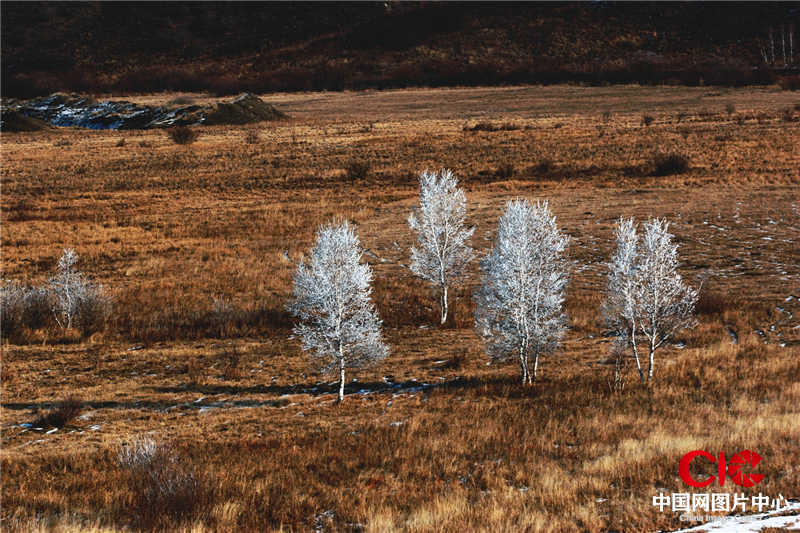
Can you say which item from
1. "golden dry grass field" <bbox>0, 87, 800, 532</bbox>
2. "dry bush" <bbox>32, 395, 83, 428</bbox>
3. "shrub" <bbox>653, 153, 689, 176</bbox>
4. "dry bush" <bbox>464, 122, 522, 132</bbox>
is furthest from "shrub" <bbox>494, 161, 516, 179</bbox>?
"dry bush" <bbox>32, 395, 83, 428</bbox>

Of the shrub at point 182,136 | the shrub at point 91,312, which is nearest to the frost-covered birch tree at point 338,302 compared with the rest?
the shrub at point 91,312

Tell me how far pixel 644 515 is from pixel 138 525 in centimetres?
659

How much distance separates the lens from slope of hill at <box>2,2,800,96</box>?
4299 inches

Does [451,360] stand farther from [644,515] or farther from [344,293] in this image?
[644,515]

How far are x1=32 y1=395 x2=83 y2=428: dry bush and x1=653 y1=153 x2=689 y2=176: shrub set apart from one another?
37.4 meters

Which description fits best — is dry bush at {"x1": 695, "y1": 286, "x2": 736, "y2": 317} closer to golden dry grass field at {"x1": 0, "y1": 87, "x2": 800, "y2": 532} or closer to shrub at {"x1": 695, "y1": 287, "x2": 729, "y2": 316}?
shrub at {"x1": 695, "y1": 287, "x2": 729, "y2": 316}

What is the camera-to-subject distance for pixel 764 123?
2345 inches

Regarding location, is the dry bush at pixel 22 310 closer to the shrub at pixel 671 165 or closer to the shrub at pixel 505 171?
the shrub at pixel 505 171

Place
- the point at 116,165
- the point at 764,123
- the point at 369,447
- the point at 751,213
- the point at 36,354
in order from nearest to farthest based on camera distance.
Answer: the point at 369,447 → the point at 36,354 → the point at 751,213 → the point at 116,165 → the point at 764,123

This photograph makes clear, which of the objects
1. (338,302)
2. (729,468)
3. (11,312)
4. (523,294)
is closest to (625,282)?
(523,294)

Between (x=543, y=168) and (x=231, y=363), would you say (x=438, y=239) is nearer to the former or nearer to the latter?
(x=231, y=363)

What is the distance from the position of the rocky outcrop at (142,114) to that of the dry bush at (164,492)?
243ft

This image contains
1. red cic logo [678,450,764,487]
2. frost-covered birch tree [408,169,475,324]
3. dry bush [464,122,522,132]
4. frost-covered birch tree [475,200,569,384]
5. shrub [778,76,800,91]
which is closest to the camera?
red cic logo [678,450,764,487]

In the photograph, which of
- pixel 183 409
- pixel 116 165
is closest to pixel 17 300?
pixel 183 409
